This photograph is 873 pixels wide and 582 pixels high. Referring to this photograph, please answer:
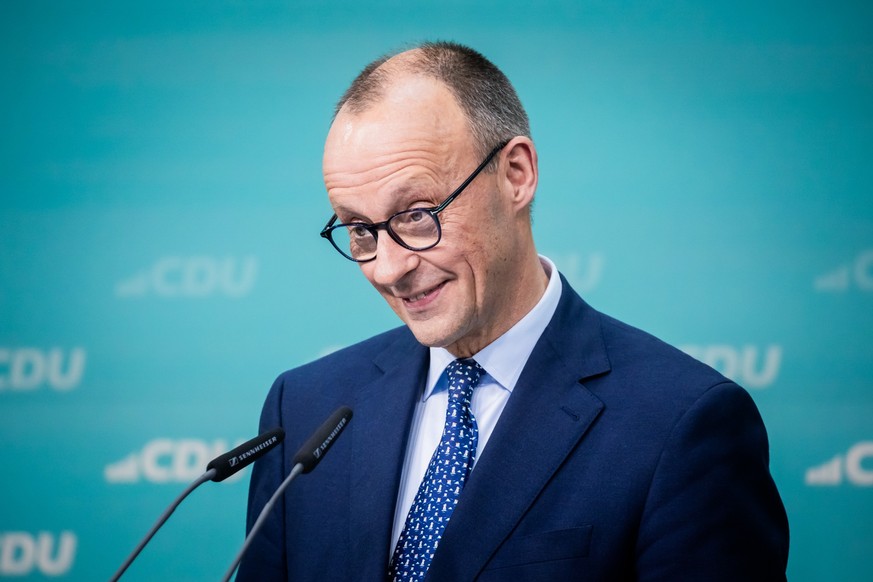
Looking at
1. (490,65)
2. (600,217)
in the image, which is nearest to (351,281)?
(600,217)

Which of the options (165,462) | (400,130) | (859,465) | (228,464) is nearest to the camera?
(228,464)

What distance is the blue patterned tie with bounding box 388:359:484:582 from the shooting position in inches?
57.6

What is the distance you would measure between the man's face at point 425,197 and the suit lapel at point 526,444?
16 cm

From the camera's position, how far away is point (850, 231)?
2594 millimetres

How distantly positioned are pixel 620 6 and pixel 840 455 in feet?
5.03

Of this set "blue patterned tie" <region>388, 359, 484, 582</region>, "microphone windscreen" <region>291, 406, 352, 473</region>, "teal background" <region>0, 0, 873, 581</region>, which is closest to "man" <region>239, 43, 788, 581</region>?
"blue patterned tie" <region>388, 359, 484, 582</region>

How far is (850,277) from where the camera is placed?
8.50 feet

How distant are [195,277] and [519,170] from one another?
58.2 inches

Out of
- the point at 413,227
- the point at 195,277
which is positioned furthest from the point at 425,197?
the point at 195,277

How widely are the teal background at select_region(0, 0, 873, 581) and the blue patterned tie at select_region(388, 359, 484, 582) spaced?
1.17m

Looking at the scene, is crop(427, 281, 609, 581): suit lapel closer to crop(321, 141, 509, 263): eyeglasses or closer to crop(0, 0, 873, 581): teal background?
crop(321, 141, 509, 263): eyeglasses

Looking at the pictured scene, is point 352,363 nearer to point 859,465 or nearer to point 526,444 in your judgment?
point 526,444

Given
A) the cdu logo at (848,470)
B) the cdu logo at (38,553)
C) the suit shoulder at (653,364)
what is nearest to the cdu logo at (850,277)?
the cdu logo at (848,470)

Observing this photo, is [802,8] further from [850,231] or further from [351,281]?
[351,281]
